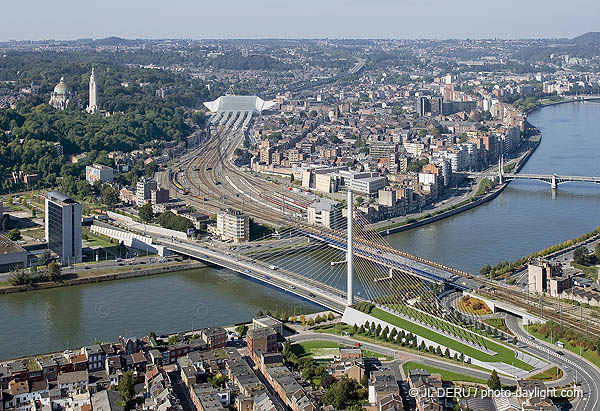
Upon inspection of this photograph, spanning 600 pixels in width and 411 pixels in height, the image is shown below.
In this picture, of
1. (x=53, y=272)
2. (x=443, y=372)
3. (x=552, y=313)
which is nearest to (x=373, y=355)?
(x=443, y=372)

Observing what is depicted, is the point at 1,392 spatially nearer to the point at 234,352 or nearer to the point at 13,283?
the point at 234,352

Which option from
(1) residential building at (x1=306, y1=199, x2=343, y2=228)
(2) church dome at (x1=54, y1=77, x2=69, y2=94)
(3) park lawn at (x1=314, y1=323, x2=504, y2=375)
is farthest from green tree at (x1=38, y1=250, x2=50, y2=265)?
(2) church dome at (x1=54, y1=77, x2=69, y2=94)

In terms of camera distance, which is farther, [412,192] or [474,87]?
[474,87]

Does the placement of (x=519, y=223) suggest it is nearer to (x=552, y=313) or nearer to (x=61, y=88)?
(x=552, y=313)

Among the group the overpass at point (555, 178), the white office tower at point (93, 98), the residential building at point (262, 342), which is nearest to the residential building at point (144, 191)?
the residential building at point (262, 342)

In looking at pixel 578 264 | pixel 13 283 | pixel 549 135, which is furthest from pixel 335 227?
pixel 549 135

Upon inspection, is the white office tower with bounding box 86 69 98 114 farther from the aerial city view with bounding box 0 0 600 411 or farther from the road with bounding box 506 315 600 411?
the road with bounding box 506 315 600 411

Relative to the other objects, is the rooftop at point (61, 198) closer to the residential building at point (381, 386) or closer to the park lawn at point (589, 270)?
the residential building at point (381, 386)
